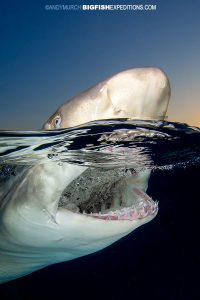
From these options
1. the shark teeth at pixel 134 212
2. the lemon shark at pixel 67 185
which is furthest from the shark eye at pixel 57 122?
the shark teeth at pixel 134 212

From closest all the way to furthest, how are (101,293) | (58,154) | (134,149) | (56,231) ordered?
(56,231) < (58,154) < (134,149) < (101,293)

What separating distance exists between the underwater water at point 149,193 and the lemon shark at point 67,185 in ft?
0.61

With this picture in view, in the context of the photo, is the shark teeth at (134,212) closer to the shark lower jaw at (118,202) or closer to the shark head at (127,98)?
the shark lower jaw at (118,202)

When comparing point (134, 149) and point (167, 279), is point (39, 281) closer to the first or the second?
point (167, 279)

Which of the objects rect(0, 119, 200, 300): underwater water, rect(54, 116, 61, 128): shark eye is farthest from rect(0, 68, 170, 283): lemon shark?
rect(0, 119, 200, 300): underwater water

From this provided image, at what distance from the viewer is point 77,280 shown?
848 inches

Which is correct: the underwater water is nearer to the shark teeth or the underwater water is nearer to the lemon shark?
the lemon shark

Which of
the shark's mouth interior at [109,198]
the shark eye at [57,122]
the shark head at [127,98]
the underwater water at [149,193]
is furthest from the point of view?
the underwater water at [149,193]

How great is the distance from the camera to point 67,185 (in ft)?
9.66

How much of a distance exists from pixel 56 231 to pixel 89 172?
1483 millimetres

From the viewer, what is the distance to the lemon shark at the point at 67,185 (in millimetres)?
2801

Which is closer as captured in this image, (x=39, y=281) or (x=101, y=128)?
(x=101, y=128)

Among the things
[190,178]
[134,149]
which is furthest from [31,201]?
[190,178]

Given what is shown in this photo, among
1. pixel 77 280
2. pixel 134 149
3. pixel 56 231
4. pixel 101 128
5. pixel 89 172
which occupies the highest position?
pixel 101 128
